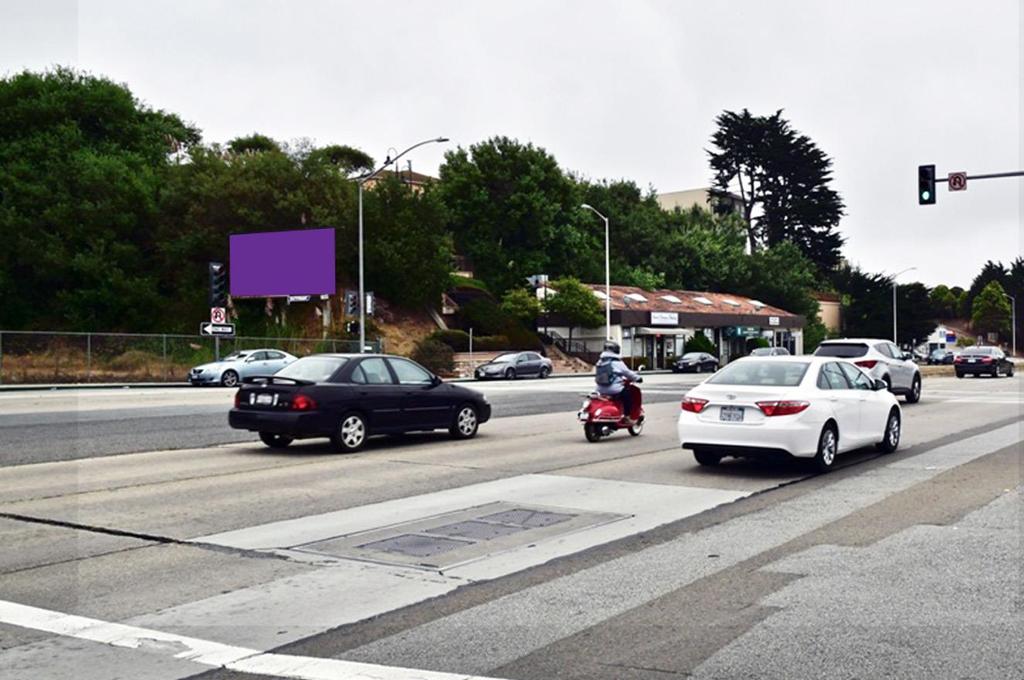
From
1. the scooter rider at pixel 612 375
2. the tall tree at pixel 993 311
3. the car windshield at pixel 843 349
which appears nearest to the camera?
the scooter rider at pixel 612 375

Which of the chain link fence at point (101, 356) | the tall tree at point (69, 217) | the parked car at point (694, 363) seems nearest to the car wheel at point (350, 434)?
the chain link fence at point (101, 356)

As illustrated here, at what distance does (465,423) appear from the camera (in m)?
17.9

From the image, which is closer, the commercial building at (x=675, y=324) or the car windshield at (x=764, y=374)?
the car windshield at (x=764, y=374)

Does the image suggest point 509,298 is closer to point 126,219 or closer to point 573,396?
point 126,219

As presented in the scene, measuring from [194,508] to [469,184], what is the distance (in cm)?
6273

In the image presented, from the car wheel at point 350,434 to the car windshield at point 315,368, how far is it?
0.73 m

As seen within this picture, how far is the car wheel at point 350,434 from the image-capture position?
50.7 ft

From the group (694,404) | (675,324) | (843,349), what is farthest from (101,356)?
(675,324)

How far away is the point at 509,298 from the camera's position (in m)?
66.3

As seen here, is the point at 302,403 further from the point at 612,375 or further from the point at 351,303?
the point at 351,303

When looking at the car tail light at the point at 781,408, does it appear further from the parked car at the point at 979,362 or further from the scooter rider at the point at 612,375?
the parked car at the point at 979,362

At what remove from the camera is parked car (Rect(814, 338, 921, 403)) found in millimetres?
25906

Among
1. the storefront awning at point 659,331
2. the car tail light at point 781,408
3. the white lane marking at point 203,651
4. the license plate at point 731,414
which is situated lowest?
the white lane marking at point 203,651

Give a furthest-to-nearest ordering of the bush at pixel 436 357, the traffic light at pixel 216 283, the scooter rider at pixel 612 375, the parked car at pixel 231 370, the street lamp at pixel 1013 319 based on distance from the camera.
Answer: the street lamp at pixel 1013 319 → the bush at pixel 436 357 → the parked car at pixel 231 370 → the traffic light at pixel 216 283 → the scooter rider at pixel 612 375
